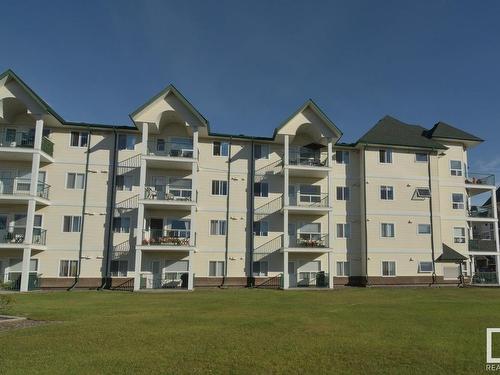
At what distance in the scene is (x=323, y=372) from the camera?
319 inches

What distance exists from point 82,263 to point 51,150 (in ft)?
28.5

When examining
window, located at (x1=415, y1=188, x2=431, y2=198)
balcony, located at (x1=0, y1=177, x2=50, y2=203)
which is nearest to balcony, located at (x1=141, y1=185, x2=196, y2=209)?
balcony, located at (x1=0, y1=177, x2=50, y2=203)

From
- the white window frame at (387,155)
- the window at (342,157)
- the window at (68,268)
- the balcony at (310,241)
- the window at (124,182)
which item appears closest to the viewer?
the window at (68,268)

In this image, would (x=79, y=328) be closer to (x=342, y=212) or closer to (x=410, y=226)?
(x=342, y=212)

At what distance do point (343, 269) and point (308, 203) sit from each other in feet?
20.4

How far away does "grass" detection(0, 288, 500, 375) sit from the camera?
27.9ft

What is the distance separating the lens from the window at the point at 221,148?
33.6m

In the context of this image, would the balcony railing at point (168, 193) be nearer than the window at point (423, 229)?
Yes

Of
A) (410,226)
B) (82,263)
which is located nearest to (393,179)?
(410,226)

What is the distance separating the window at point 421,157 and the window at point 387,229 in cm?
632

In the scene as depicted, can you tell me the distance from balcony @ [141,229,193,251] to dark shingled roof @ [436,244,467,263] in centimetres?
2053

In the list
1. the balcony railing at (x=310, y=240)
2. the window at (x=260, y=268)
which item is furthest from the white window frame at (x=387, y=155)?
the window at (x=260, y=268)

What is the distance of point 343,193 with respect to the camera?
35062 mm

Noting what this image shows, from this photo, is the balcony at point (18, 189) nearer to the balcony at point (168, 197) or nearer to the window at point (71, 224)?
the window at point (71, 224)
